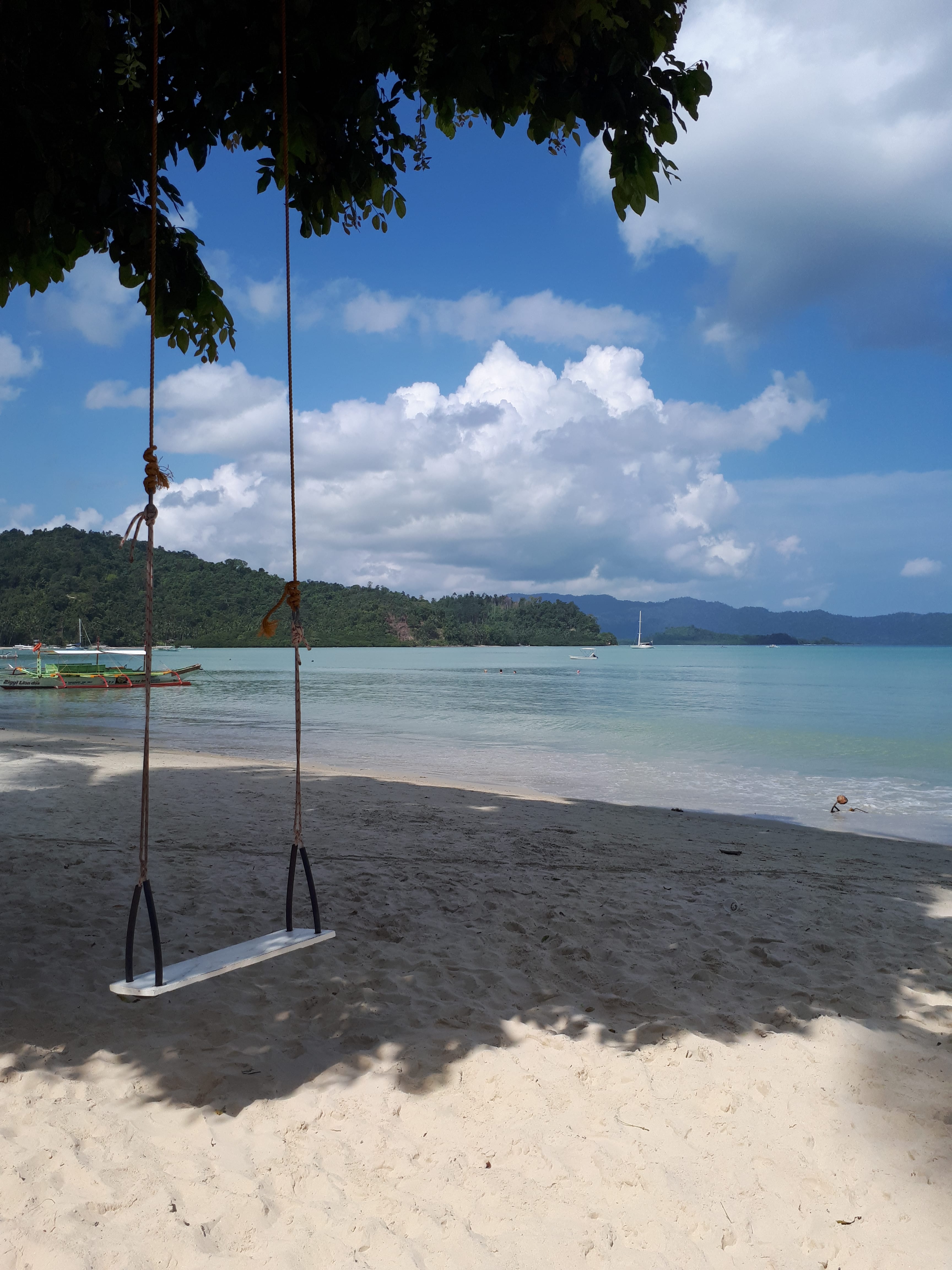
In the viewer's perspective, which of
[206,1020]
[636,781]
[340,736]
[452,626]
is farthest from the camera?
[452,626]

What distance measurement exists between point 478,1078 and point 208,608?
106 metres

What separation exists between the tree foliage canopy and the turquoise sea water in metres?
10.1

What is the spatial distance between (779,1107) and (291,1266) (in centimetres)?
177

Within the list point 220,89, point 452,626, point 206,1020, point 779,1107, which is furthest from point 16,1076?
point 452,626

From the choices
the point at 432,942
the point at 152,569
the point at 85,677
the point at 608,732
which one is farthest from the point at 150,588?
the point at 85,677

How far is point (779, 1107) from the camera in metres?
2.86

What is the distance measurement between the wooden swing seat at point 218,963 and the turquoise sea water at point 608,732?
379 inches

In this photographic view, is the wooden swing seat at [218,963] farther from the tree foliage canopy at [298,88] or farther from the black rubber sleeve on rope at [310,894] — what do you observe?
the tree foliage canopy at [298,88]

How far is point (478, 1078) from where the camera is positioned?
299 cm

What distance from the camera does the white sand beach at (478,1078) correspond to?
88.0 inches

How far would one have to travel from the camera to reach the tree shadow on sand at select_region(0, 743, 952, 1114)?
10.7ft

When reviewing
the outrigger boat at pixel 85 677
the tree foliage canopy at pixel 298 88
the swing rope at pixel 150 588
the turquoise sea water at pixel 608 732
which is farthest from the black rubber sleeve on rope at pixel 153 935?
the outrigger boat at pixel 85 677

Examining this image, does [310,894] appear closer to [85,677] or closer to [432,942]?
[432,942]

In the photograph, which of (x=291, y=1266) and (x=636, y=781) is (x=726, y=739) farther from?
(x=291, y=1266)
